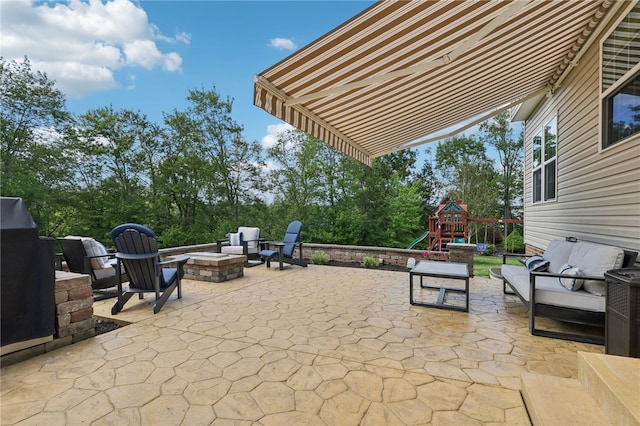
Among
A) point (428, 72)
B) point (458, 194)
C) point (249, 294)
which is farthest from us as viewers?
point (458, 194)

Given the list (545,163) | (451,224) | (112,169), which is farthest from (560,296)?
(112,169)

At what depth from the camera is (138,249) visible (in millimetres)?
4059

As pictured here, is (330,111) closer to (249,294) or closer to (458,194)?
(249,294)

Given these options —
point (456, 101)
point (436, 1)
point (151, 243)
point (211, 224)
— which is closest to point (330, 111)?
point (436, 1)

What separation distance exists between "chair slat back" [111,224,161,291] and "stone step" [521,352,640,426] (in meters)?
4.37

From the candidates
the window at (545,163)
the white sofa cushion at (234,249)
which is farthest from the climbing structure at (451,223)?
the white sofa cushion at (234,249)

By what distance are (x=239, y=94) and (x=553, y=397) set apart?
43.2ft

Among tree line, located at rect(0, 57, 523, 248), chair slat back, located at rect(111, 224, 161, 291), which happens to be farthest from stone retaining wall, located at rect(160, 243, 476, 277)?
chair slat back, located at rect(111, 224, 161, 291)

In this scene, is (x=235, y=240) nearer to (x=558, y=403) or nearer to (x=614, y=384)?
(x=558, y=403)

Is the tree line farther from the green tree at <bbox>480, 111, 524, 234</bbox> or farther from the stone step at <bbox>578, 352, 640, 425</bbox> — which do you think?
the stone step at <bbox>578, 352, 640, 425</bbox>

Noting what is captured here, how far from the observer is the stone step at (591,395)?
1.52 metres

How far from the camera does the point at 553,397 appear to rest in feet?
6.15

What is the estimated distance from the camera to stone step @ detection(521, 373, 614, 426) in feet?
5.35

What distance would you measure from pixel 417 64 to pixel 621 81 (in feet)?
8.13
